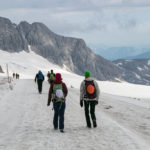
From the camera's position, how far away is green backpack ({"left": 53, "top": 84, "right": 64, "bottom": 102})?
10.9 metres

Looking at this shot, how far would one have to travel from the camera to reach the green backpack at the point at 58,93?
1093cm

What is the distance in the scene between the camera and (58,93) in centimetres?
1093

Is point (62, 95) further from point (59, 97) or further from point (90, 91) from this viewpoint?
point (90, 91)

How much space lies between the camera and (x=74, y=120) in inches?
555

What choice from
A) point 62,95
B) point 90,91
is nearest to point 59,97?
point 62,95

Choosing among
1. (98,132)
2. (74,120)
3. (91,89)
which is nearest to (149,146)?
(98,132)

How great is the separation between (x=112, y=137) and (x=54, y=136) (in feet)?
5.67

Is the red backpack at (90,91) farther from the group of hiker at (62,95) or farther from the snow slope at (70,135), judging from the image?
the snow slope at (70,135)

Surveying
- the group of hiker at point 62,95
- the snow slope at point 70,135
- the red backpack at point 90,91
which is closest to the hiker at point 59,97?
the group of hiker at point 62,95

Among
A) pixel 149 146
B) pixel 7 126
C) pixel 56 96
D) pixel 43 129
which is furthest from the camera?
pixel 7 126

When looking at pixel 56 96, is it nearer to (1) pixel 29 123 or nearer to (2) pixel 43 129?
(2) pixel 43 129

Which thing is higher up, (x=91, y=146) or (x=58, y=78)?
(x=58, y=78)

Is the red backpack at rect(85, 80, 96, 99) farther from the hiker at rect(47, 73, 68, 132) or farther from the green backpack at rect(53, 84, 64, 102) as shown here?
the green backpack at rect(53, 84, 64, 102)

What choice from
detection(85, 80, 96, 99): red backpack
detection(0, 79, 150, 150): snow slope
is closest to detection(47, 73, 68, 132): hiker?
detection(0, 79, 150, 150): snow slope
